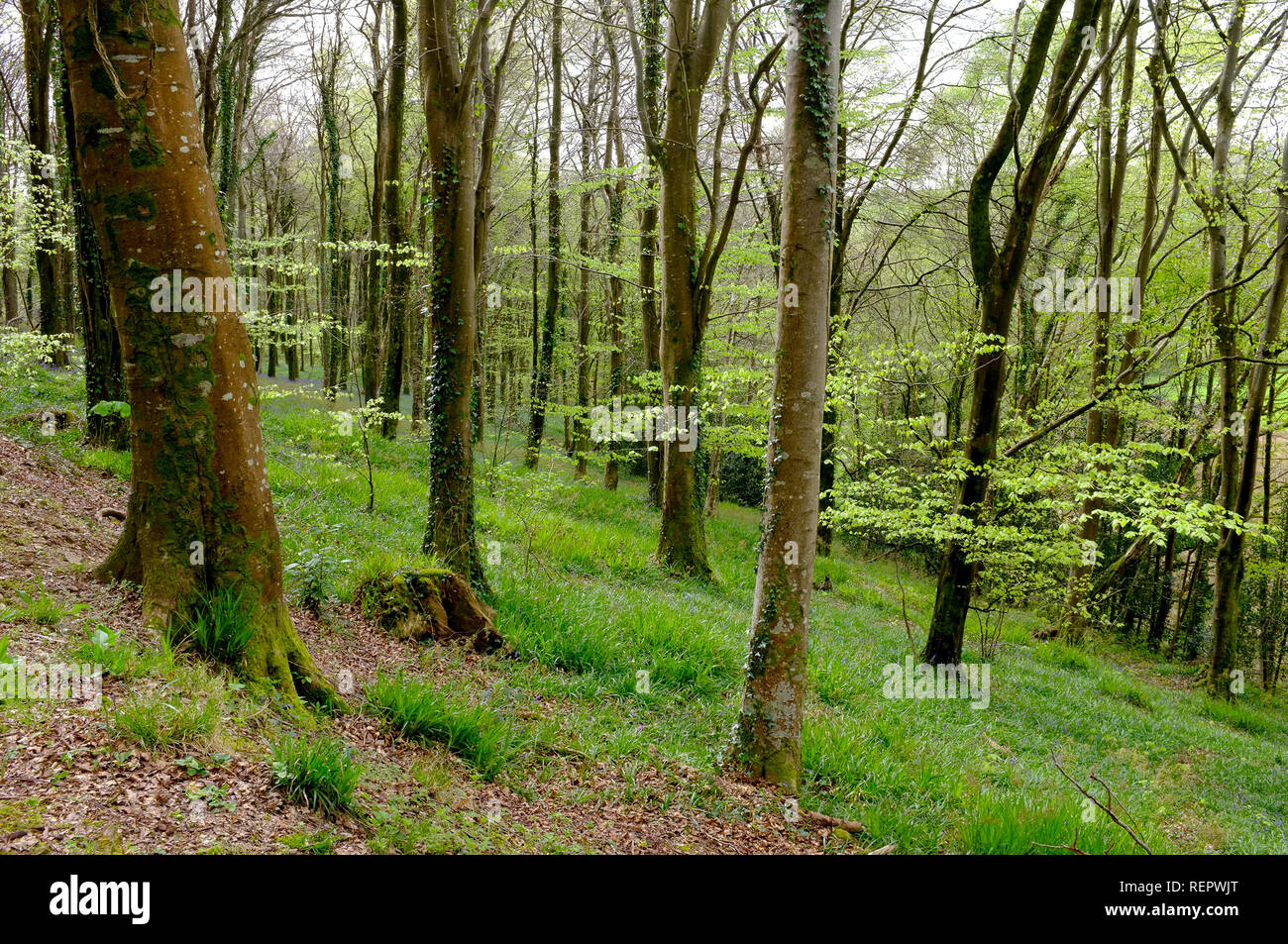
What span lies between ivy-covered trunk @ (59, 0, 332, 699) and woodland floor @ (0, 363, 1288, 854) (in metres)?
0.43

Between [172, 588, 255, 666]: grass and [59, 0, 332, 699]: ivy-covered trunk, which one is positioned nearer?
[59, 0, 332, 699]: ivy-covered trunk

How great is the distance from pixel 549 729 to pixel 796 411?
105 inches

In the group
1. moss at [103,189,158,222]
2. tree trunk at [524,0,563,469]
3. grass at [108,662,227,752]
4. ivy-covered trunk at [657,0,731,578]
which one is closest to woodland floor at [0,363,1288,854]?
grass at [108,662,227,752]

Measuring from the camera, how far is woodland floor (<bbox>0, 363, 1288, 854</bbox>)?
8.62 ft

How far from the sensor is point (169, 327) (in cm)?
330

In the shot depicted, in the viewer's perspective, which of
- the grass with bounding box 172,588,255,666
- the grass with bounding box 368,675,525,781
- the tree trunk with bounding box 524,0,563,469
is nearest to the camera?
the grass with bounding box 172,588,255,666

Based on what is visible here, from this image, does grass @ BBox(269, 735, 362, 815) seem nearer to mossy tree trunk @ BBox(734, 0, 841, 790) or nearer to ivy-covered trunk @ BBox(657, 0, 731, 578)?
mossy tree trunk @ BBox(734, 0, 841, 790)

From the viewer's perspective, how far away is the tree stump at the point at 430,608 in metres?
5.38

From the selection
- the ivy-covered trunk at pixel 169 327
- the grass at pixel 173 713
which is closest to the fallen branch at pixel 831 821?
the ivy-covered trunk at pixel 169 327

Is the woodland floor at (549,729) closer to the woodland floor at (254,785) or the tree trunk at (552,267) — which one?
the woodland floor at (254,785)

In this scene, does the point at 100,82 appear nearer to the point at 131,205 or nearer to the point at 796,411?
the point at 131,205

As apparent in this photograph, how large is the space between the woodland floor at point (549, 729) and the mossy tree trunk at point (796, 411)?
0.51 m

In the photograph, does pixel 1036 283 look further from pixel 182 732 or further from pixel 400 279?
pixel 182 732

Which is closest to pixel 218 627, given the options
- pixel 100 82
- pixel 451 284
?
pixel 100 82
